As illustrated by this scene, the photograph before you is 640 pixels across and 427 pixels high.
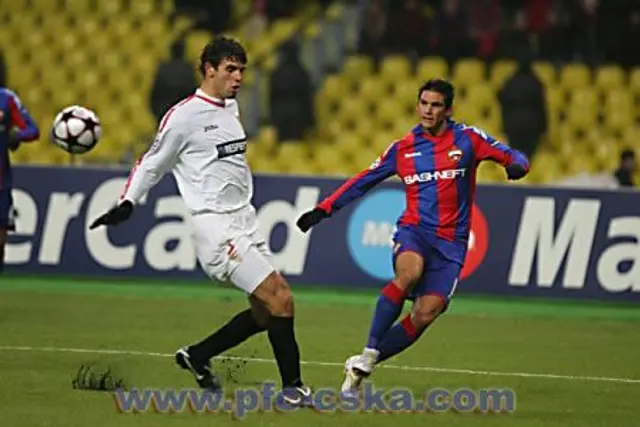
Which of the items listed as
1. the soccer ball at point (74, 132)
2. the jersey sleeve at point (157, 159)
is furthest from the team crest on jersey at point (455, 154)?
the soccer ball at point (74, 132)

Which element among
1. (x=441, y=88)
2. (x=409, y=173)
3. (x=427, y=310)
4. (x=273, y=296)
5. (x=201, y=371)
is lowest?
(x=201, y=371)

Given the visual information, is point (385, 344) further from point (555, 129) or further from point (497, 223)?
point (555, 129)

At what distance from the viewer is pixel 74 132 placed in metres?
11.6

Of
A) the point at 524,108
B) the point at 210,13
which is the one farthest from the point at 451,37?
the point at 210,13

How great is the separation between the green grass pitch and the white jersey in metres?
Result: 1.19

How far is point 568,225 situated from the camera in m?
15.7

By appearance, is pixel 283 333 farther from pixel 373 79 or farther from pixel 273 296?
pixel 373 79

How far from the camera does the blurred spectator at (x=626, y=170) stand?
1777cm

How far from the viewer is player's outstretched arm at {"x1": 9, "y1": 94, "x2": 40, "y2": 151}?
13.1 m

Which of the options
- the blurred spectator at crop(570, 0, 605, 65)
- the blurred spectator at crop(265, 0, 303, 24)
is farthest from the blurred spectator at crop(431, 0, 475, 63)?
the blurred spectator at crop(265, 0, 303, 24)

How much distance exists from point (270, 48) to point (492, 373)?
11856 mm

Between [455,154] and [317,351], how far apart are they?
2571mm

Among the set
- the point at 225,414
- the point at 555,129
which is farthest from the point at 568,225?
the point at 225,414

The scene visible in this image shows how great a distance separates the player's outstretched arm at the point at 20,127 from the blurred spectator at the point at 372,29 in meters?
8.09
